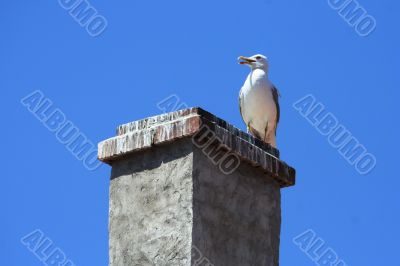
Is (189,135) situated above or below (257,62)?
below

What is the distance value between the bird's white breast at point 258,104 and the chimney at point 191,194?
5400 millimetres

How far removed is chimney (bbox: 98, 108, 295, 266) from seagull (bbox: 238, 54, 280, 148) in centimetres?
541

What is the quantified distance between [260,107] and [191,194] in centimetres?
623

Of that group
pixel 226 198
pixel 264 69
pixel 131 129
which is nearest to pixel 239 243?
pixel 226 198

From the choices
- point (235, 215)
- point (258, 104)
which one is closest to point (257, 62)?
point (258, 104)

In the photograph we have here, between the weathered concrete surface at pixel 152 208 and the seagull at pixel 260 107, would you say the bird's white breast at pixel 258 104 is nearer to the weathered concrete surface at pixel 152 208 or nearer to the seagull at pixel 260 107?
the seagull at pixel 260 107

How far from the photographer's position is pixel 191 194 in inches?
214

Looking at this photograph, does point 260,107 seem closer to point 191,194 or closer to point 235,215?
point 235,215

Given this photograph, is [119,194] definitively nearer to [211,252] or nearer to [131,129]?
[131,129]

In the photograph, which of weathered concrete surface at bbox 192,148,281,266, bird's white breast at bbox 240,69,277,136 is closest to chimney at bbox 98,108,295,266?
weathered concrete surface at bbox 192,148,281,266

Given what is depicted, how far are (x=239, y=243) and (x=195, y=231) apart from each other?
1.47ft

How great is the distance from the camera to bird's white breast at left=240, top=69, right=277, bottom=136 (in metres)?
11.6

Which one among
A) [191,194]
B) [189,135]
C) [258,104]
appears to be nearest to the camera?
[191,194]

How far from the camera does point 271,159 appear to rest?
20.2 feet
